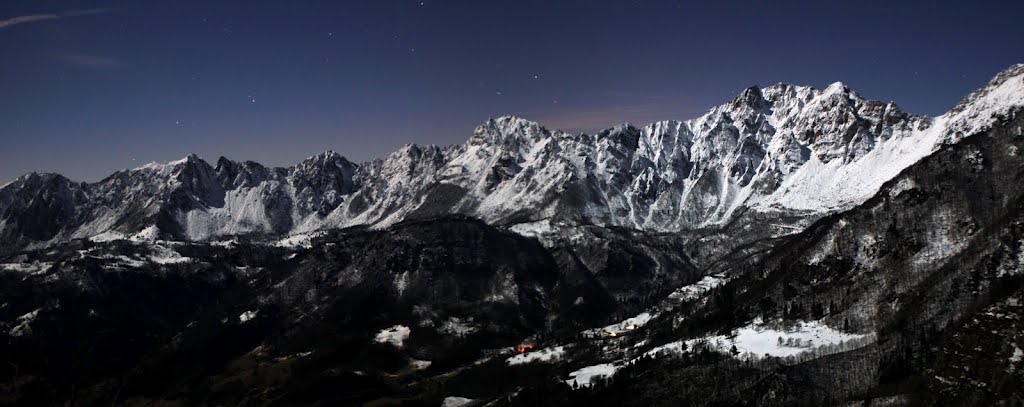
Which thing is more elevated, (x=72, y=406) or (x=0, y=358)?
(x=0, y=358)

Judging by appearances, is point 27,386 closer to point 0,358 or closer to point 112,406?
point 0,358

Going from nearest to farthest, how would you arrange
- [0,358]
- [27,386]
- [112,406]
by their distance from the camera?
[112,406] < [0,358] < [27,386]

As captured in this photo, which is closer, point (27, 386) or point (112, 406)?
point (112, 406)

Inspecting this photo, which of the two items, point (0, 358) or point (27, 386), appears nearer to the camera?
point (0, 358)

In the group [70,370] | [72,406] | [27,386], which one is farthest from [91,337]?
[27,386]

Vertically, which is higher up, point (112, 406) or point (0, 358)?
point (0, 358)

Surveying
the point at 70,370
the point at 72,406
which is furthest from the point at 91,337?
the point at 72,406

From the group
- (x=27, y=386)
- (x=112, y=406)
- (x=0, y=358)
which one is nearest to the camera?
(x=112, y=406)

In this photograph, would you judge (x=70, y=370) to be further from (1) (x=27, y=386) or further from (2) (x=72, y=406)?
(1) (x=27, y=386)
